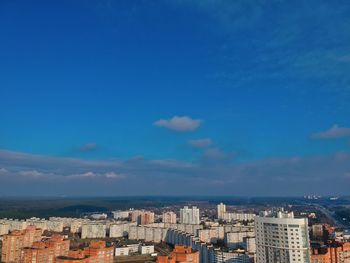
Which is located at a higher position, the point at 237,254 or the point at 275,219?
the point at 275,219

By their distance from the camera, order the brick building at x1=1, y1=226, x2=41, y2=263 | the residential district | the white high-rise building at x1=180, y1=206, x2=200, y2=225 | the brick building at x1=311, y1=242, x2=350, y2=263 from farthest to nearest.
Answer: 1. the white high-rise building at x1=180, y1=206, x2=200, y2=225
2. the brick building at x1=1, y1=226, x2=41, y2=263
3. the brick building at x1=311, y1=242, x2=350, y2=263
4. the residential district

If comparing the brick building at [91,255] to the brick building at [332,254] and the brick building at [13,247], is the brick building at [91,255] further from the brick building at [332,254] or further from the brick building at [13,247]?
the brick building at [332,254]

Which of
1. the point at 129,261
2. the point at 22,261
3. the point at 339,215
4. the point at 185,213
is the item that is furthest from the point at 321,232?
the point at 339,215

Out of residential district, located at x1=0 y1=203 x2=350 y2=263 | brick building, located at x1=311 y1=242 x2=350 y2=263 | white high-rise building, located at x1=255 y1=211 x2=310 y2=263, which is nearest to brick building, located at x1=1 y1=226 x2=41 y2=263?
residential district, located at x1=0 y1=203 x2=350 y2=263

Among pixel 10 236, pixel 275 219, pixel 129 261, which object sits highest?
pixel 275 219

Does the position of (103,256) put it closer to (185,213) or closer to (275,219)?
(275,219)

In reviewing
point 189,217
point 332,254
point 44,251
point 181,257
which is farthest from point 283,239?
point 189,217

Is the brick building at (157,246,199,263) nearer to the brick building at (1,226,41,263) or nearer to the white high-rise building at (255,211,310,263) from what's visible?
the white high-rise building at (255,211,310,263)
